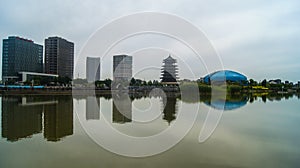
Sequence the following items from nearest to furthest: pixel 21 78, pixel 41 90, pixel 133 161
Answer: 1. pixel 133 161
2. pixel 41 90
3. pixel 21 78

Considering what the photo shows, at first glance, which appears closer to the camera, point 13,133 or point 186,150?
point 186,150

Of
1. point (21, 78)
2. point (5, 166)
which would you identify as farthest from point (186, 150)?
point (21, 78)

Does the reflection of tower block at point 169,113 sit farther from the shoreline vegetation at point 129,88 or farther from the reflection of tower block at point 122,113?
the shoreline vegetation at point 129,88

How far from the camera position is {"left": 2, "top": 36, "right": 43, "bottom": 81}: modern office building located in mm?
49844

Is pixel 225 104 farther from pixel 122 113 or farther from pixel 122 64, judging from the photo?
pixel 122 113

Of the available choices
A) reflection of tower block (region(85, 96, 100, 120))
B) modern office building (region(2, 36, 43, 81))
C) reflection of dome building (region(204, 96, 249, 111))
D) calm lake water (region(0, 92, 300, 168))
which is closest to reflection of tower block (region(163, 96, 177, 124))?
calm lake water (region(0, 92, 300, 168))

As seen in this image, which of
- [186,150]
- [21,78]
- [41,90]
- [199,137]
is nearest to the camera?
[186,150]

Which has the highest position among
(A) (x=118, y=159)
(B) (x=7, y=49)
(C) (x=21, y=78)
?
(B) (x=7, y=49)

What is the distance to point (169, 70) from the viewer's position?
108 ft

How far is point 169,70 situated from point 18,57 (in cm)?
3675

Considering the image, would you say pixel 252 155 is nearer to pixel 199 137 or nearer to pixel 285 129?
pixel 199 137

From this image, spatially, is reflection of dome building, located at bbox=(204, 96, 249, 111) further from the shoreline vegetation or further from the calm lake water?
the calm lake water

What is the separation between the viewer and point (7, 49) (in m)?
50.5

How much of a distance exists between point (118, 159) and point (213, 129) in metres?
4.37
